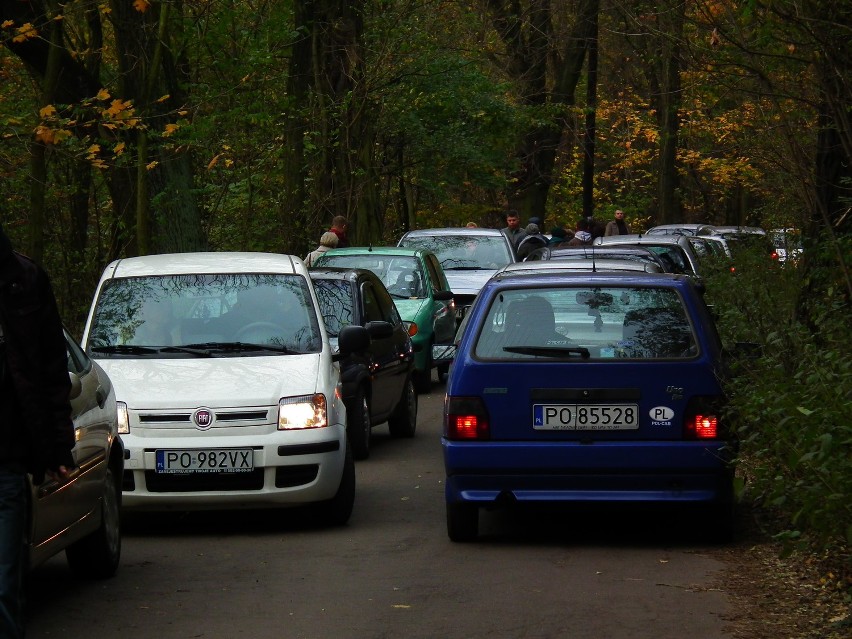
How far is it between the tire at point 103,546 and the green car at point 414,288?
30.8 ft

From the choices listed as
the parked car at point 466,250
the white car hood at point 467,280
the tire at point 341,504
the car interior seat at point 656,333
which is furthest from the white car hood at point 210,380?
the parked car at point 466,250

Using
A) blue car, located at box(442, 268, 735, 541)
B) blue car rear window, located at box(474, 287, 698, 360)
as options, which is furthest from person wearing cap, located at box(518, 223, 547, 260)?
blue car, located at box(442, 268, 735, 541)

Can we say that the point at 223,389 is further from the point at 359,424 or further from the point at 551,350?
the point at 359,424

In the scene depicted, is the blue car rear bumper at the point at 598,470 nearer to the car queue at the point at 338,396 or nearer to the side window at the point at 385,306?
the car queue at the point at 338,396

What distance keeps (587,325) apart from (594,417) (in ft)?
2.02

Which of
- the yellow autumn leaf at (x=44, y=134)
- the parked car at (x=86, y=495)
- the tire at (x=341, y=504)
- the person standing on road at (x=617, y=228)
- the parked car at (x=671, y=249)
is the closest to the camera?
the parked car at (x=86, y=495)

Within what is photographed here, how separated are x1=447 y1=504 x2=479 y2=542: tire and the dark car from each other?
3291mm

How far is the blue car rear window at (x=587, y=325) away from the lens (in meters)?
8.22

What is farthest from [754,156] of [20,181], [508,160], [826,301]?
[508,160]

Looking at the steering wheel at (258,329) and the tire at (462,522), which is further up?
the steering wheel at (258,329)

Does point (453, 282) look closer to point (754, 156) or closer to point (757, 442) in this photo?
point (754, 156)

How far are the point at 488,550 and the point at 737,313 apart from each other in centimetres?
304

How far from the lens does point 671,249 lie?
2055cm

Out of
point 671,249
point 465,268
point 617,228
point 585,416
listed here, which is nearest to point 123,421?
point 585,416
